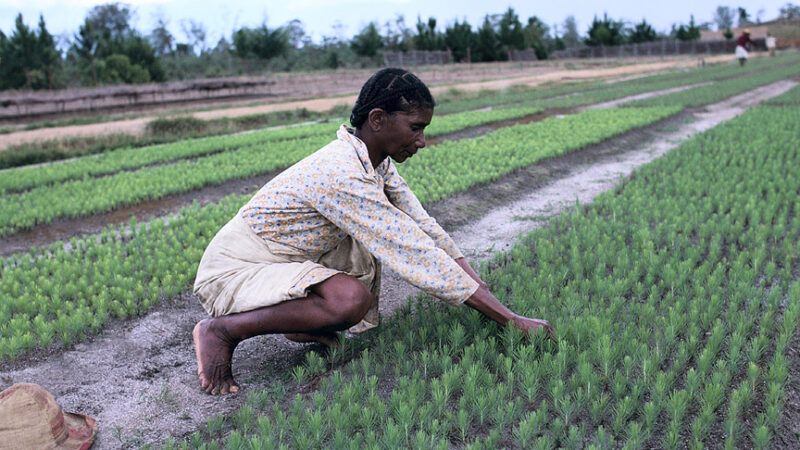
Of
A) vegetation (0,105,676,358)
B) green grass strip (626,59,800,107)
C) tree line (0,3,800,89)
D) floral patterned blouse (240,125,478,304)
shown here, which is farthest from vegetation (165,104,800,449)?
tree line (0,3,800,89)

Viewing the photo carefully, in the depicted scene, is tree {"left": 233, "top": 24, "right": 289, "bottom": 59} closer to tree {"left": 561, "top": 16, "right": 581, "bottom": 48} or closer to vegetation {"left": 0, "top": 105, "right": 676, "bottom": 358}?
vegetation {"left": 0, "top": 105, "right": 676, "bottom": 358}

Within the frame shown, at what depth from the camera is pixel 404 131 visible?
2.71m

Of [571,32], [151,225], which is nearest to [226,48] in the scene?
[151,225]

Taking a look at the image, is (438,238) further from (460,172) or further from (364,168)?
(460,172)

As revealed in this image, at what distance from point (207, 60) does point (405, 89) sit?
40.3 m

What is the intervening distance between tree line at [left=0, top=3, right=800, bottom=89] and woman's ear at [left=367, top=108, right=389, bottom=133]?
84.5 feet

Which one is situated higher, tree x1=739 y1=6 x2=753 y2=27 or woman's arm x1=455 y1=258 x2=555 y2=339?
tree x1=739 y1=6 x2=753 y2=27

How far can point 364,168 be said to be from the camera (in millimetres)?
2742

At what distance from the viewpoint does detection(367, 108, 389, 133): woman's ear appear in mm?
2689

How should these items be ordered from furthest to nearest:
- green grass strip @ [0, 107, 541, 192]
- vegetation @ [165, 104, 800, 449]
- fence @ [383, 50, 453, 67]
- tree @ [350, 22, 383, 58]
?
1. tree @ [350, 22, 383, 58]
2. fence @ [383, 50, 453, 67]
3. green grass strip @ [0, 107, 541, 192]
4. vegetation @ [165, 104, 800, 449]

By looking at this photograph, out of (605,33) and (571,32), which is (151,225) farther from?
(571,32)

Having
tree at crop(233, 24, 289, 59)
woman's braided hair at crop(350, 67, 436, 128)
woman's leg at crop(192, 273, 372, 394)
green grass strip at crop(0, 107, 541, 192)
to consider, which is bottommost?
woman's leg at crop(192, 273, 372, 394)

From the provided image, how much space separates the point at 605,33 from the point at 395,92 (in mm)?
57584

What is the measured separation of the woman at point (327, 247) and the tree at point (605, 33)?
5725 cm
